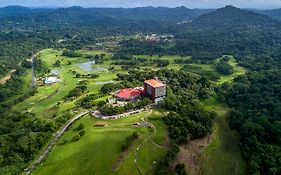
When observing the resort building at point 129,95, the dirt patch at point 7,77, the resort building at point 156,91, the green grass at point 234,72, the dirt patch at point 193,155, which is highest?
the resort building at point 156,91

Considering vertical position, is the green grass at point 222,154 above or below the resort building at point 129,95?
below

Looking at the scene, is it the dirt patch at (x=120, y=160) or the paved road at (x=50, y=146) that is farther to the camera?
the paved road at (x=50, y=146)

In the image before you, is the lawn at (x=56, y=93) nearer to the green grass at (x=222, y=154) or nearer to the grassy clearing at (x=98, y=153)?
the grassy clearing at (x=98, y=153)

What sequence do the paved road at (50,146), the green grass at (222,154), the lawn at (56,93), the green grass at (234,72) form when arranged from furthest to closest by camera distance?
the green grass at (234,72)
the lawn at (56,93)
the green grass at (222,154)
the paved road at (50,146)

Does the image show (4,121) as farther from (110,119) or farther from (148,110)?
(148,110)

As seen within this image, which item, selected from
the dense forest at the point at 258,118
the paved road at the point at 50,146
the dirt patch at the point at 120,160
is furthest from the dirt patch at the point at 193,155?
the paved road at the point at 50,146

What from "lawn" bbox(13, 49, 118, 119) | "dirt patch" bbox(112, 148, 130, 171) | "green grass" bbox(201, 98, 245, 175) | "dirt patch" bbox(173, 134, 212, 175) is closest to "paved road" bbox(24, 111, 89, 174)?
"lawn" bbox(13, 49, 118, 119)

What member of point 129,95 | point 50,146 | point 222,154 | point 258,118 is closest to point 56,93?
point 129,95

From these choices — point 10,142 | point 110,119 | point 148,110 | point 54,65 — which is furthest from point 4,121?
point 54,65
